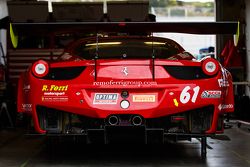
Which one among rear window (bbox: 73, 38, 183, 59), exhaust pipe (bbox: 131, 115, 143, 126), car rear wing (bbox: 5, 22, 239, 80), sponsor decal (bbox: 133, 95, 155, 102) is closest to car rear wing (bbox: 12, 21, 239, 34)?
car rear wing (bbox: 5, 22, 239, 80)

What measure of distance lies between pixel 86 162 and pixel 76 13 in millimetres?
5939

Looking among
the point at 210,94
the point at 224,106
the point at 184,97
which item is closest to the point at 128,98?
the point at 184,97

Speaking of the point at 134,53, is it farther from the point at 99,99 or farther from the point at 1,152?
the point at 1,152

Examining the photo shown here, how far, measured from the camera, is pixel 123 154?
704 cm

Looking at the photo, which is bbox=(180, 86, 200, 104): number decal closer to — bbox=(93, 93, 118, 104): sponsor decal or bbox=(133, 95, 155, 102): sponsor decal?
bbox=(133, 95, 155, 102): sponsor decal

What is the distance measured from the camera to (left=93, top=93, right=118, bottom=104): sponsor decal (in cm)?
577

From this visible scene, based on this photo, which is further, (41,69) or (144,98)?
(41,69)

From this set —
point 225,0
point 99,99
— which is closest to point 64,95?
point 99,99

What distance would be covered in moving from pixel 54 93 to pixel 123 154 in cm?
158

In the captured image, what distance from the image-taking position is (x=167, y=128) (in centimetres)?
596

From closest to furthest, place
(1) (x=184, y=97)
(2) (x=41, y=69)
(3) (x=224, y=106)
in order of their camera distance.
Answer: (1) (x=184, y=97)
(2) (x=41, y=69)
(3) (x=224, y=106)

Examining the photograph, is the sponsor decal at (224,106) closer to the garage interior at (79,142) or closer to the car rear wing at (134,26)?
the garage interior at (79,142)

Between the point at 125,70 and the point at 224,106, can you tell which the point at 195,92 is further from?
the point at 125,70

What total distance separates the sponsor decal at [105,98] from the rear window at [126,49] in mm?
802
